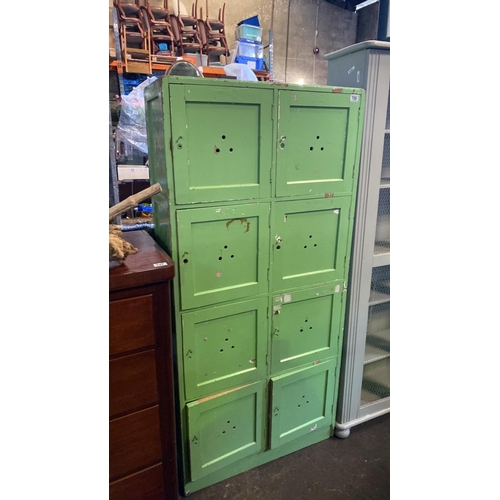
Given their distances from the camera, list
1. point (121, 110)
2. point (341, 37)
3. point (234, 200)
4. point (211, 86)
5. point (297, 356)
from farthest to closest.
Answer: point (341, 37)
point (121, 110)
point (297, 356)
point (234, 200)
point (211, 86)

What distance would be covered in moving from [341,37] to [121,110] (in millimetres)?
2870

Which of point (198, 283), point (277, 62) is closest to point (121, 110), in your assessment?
point (277, 62)

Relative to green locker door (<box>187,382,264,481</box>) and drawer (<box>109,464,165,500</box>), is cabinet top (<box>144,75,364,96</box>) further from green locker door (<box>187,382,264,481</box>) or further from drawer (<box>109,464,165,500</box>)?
drawer (<box>109,464,165,500</box>)

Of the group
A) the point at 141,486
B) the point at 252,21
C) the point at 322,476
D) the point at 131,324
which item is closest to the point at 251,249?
the point at 131,324

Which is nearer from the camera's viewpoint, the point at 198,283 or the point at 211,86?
the point at 211,86

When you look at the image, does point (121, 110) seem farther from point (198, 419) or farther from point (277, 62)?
point (198, 419)

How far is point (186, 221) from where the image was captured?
1.29 m

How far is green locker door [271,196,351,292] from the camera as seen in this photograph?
150 centimetres

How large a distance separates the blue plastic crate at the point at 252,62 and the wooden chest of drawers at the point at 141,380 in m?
2.68

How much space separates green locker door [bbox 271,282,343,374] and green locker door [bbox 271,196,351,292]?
6 cm

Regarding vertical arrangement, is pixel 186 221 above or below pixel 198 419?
above

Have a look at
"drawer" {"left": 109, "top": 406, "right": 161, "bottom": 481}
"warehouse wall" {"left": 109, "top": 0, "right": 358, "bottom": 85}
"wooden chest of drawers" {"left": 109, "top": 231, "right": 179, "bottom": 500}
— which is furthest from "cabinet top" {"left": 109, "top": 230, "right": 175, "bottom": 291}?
"warehouse wall" {"left": 109, "top": 0, "right": 358, "bottom": 85}

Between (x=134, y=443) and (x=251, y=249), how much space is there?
823 mm

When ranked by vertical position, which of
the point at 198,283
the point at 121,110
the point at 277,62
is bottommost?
the point at 198,283
